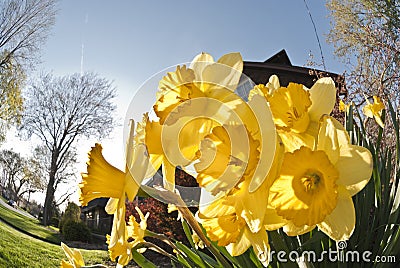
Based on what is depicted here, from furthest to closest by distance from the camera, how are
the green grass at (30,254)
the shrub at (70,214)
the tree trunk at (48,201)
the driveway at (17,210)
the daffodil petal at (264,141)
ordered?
the tree trunk at (48,201)
the driveway at (17,210)
the shrub at (70,214)
the green grass at (30,254)
the daffodil petal at (264,141)

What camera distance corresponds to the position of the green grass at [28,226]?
6493 mm

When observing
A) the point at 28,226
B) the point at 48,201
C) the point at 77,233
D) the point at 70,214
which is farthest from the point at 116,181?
the point at 48,201

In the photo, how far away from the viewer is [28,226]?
276 inches

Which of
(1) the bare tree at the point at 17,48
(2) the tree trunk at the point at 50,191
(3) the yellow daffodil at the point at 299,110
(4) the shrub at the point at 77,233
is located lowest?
(4) the shrub at the point at 77,233

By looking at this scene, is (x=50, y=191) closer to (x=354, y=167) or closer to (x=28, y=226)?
(x=28, y=226)

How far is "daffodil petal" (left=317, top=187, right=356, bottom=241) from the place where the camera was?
0.59 ft

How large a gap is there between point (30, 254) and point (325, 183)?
17.4ft

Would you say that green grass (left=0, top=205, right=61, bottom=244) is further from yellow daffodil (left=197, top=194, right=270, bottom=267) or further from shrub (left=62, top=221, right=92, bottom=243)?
yellow daffodil (left=197, top=194, right=270, bottom=267)

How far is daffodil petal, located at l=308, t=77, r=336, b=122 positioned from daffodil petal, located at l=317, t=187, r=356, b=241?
0.04 meters

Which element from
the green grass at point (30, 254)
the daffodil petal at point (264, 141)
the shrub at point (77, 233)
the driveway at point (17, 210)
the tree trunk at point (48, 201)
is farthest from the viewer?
the tree trunk at point (48, 201)

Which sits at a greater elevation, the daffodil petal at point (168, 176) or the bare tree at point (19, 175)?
the bare tree at point (19, 175)

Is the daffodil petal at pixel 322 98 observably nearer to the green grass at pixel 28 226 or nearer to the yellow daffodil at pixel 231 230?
the yellow daffodil at pixel 231 230

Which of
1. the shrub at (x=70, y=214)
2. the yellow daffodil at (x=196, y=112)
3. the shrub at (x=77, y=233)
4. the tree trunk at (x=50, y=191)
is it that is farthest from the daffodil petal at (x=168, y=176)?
the tree trunk at (x=50, y=191)

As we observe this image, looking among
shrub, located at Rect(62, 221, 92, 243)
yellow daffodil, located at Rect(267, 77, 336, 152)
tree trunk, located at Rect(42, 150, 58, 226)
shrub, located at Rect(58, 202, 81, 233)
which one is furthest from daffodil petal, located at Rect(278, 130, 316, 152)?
tree trunk, located at Rect(42, 150, 58, 226)
